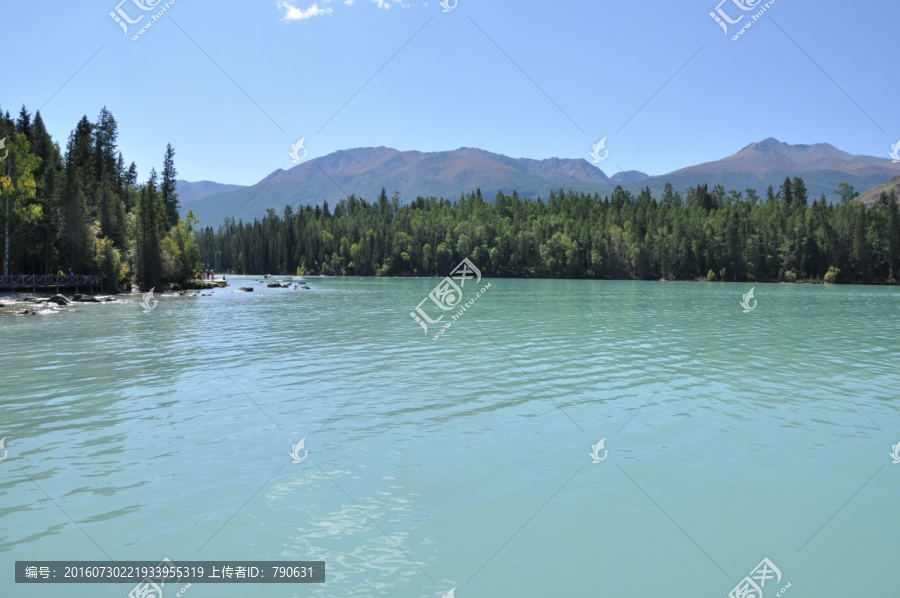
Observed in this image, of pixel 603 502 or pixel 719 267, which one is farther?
pixel 719 267

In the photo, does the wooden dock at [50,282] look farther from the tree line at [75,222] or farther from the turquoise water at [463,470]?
the turquoise water at [463,470]

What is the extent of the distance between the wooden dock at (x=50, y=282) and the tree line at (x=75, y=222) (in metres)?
1.15

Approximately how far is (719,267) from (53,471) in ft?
543

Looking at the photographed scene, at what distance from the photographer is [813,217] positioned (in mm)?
151375

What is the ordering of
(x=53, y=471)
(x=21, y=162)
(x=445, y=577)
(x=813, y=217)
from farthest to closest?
(x=813, y=217) → (x=21, y=162) → (x=53, y=471) → (x=445, y=577)

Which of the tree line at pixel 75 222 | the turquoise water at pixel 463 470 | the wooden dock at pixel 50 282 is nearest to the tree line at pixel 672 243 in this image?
the tree line at pixel 75 222

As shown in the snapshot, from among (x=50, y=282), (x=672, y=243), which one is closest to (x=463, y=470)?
(x=50, y=282)

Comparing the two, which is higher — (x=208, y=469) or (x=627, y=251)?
(x=627, y=251)

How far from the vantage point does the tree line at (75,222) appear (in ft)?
215

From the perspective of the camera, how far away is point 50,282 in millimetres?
71062

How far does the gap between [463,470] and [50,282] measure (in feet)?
244

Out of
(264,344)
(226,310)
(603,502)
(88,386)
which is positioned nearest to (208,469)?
(603,502)

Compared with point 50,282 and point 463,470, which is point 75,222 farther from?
point 463,470

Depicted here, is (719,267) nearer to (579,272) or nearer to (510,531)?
(579,272)
